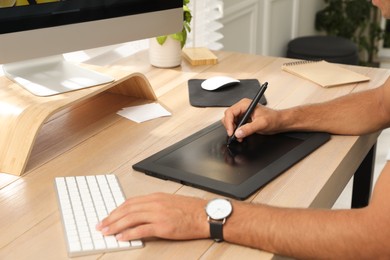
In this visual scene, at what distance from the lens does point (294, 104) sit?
155cm

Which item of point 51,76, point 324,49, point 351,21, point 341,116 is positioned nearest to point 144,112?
point 51,76

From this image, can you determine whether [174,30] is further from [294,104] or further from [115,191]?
[115,191]

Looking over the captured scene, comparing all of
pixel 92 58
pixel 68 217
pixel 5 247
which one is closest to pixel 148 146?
pixel 68 217

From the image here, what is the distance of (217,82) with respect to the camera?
1.65 metres

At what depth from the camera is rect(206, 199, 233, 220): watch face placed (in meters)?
0.98

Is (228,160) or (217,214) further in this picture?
(228,160)

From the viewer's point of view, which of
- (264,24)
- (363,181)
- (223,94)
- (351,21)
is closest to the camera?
(223,94)

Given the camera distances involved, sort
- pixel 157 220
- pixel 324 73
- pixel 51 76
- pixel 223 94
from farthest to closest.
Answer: pixel 324 73 < pixel 223 94 < pixel 51 76 < pixel 157 220

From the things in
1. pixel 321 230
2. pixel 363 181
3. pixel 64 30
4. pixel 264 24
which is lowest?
pixel 363 181

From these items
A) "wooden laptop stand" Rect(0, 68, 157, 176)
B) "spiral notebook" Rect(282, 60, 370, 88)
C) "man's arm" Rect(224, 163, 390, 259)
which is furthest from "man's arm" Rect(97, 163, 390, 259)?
"spiral notebook" Rect(282, 60, 370, 88)

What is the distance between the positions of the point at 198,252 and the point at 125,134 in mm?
498

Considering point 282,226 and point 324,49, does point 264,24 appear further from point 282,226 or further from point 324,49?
point 282,226

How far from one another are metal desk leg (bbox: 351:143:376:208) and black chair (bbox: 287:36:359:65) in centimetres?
154

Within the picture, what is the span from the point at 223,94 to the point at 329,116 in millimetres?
324
